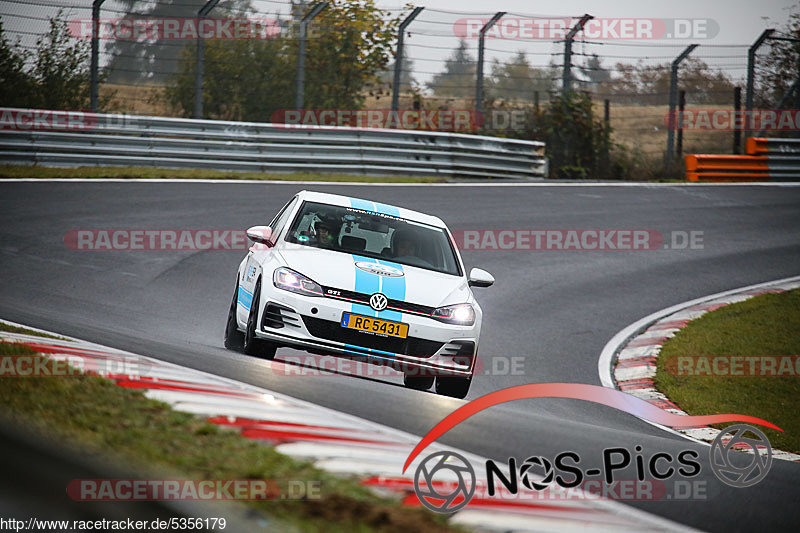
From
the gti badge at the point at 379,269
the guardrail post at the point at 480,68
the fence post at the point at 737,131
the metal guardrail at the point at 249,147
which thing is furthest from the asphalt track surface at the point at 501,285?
the fence post at the point at 737,131

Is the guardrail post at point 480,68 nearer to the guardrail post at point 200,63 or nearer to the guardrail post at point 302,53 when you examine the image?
the guardrail post at point 302,53

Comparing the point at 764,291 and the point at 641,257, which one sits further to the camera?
the point at 641,257

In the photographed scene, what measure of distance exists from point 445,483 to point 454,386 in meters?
3.59

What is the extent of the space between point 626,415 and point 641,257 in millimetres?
6710

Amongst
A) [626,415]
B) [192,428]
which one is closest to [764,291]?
[626,415]

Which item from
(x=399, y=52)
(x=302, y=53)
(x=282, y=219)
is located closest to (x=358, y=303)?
(x=282, y=219)

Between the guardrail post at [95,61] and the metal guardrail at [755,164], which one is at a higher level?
the guardrail post at [95,61]

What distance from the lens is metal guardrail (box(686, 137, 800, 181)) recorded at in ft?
70.2

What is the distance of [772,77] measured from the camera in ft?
73.3

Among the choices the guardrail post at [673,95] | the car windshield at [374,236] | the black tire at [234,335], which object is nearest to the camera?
the car windshield at [374,236]

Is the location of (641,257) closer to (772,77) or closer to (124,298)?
(124,298)

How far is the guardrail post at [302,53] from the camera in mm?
19500

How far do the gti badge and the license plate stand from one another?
44cm

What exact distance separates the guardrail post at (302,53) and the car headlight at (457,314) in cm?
1355
